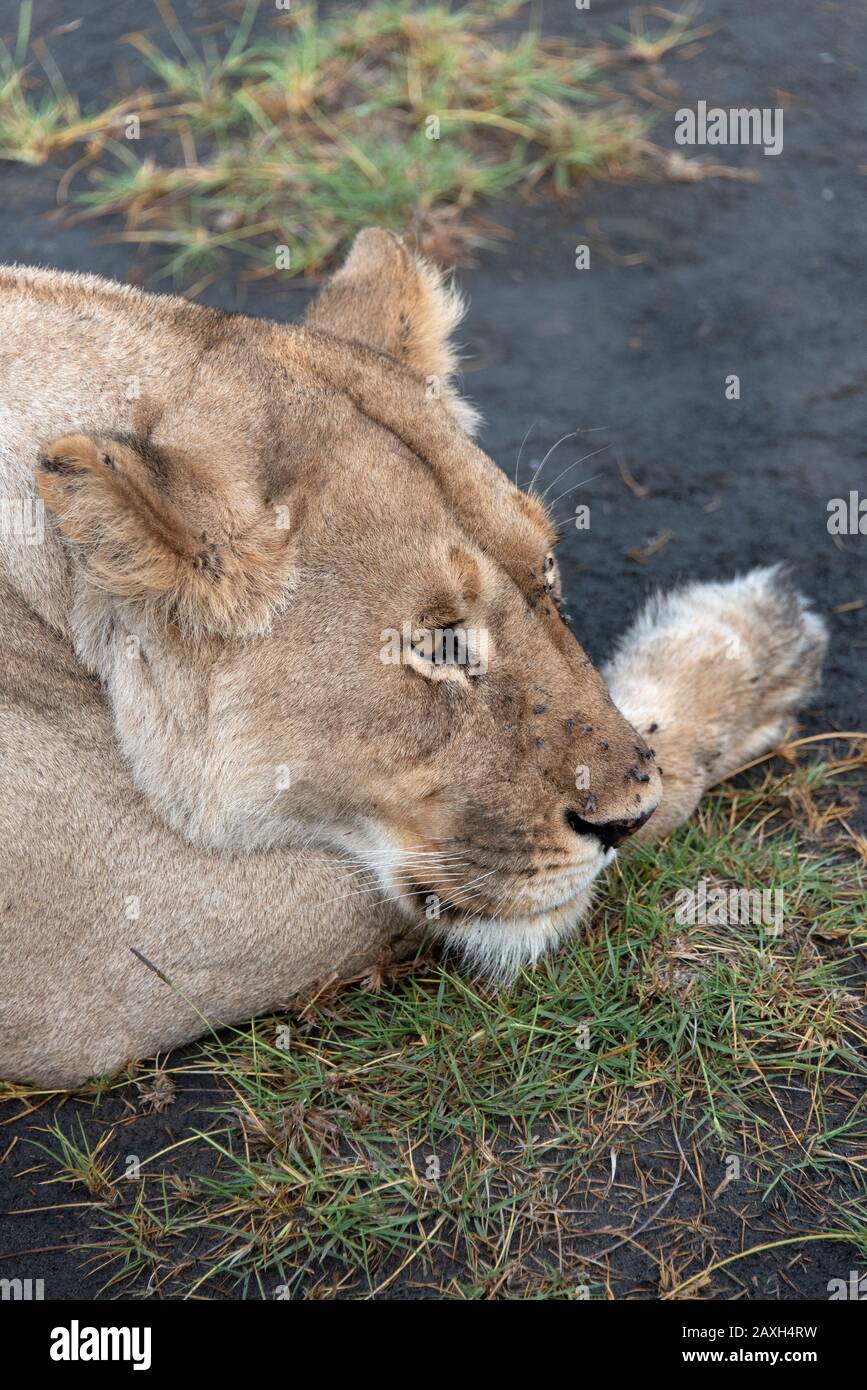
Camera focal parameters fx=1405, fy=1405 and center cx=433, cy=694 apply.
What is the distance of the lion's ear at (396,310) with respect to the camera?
3270mm

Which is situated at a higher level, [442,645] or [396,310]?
[396,310]

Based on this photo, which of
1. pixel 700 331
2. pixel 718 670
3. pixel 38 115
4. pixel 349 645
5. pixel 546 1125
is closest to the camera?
pixel 349 645

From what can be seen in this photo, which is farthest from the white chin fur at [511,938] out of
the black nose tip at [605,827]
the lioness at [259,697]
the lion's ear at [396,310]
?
the lion's ear at [396,310]

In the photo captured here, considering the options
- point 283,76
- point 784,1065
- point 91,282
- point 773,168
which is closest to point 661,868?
point 784,1065

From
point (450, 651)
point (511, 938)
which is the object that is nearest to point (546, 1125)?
point (511, 938)

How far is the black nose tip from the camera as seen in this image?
279cm

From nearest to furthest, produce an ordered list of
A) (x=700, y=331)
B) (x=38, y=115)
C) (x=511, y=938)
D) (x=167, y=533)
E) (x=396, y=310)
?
(x=167, y=533) → (x=511, y=938) → (x=396, y=310) → (x=700, y=331) → (x=38, y=115)

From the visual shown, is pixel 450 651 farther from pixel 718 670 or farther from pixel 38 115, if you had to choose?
pixel 38 115

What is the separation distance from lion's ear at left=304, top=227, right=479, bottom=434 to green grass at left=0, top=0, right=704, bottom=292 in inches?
87.2

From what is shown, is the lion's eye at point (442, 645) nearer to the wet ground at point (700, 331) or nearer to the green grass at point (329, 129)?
the wet ground at point (700, 331)

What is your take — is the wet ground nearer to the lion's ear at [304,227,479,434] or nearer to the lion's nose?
the lion's nose

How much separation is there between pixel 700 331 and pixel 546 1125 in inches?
134

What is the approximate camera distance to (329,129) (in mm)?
5949

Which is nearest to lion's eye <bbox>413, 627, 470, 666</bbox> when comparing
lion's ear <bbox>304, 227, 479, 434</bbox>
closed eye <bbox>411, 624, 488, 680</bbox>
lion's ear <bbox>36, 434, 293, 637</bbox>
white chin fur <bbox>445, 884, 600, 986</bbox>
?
closed eye <bbox>411, 624, 488, 680</bbox>
